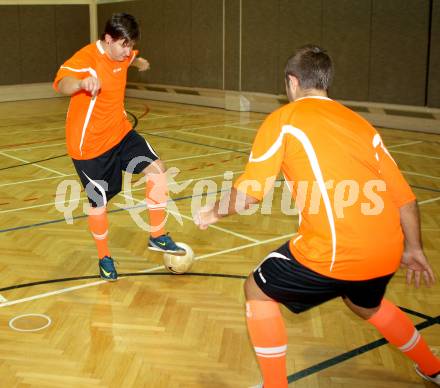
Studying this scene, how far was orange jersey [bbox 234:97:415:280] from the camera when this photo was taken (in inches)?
92.4

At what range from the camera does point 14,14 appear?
57.6ft

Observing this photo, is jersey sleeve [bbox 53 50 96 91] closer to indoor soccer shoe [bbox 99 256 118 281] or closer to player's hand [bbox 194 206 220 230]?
indoor soccer shoe [bbox 99 256 118 281]

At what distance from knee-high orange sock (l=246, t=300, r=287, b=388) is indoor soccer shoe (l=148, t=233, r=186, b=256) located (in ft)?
6.93

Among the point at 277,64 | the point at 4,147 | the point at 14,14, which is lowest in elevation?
the point at 4,147

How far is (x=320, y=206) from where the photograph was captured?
7.85 ft

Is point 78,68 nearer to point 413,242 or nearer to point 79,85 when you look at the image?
point 79,85

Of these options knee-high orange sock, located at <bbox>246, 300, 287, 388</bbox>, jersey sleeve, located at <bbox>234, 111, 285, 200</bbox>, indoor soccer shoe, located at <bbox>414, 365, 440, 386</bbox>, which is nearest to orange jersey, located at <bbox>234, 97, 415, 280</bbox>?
jersey sleeve, located at <bbox>234, 111, 285, 200</bbox>

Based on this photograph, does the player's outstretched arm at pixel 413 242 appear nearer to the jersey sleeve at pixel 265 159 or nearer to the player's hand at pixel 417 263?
the player's hand at pixel 417 263

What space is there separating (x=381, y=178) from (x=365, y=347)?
139 cm

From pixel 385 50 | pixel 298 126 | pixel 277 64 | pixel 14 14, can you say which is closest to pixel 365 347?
pixel 298 126

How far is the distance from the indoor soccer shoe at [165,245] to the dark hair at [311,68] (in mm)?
2412

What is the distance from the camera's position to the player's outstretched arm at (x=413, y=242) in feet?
8.34

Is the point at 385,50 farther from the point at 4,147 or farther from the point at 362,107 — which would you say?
the point at 4,147

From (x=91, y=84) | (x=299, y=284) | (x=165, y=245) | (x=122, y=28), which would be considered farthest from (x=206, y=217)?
(x=165, y=245)
